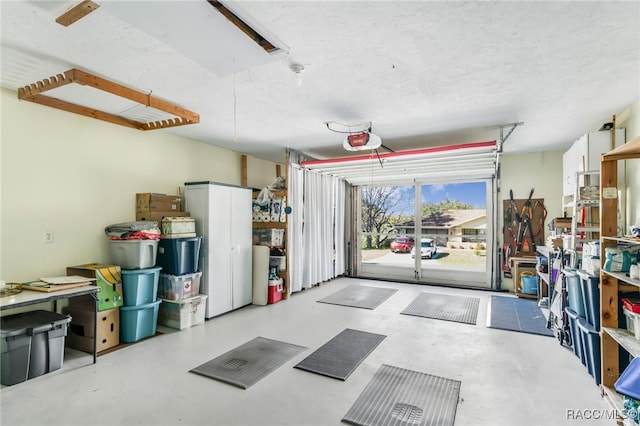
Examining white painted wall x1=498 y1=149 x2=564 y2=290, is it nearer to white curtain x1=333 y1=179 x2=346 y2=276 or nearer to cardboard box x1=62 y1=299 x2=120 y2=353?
white curtain x1=333 y1=179 x2=346 y2=276

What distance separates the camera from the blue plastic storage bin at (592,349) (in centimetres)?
276

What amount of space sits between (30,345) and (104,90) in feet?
7.70

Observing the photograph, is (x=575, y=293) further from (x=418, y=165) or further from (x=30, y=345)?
(x=30, y=345)

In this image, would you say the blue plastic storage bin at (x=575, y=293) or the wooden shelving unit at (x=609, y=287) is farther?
the blue plastic storage bin at (x=575, y=293)

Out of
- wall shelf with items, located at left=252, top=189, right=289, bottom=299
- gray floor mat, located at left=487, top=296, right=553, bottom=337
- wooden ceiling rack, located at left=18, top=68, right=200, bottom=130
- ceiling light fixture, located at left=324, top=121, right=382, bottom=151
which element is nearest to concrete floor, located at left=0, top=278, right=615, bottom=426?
gray floor mat, located at left=487, top=296, right=553, bottom=337

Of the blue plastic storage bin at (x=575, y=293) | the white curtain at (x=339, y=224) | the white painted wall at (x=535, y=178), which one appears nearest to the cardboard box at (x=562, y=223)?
the white painted wall at (x=535, y=178)

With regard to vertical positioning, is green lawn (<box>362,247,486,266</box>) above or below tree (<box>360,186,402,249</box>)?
below

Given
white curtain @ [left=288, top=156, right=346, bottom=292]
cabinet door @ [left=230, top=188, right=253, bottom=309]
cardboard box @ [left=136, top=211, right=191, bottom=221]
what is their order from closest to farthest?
cardboard box @ [left=136, top=211, right=191, bottom=221]
cabinet door @ [left=230, top=188, right=253, bottom=309]
white curtain @ [left=288, top=156, right=346, bottom=292]

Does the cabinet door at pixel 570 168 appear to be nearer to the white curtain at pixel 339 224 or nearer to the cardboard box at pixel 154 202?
the white curtain at pixel 339 224

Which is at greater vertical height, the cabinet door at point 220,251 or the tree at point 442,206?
the tree at point 442,206

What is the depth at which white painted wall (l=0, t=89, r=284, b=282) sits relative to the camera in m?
3.25

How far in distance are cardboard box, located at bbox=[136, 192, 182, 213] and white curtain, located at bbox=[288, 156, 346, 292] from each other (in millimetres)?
1977

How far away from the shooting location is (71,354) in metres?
3.42

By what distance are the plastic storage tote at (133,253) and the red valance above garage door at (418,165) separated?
3.10 metres
